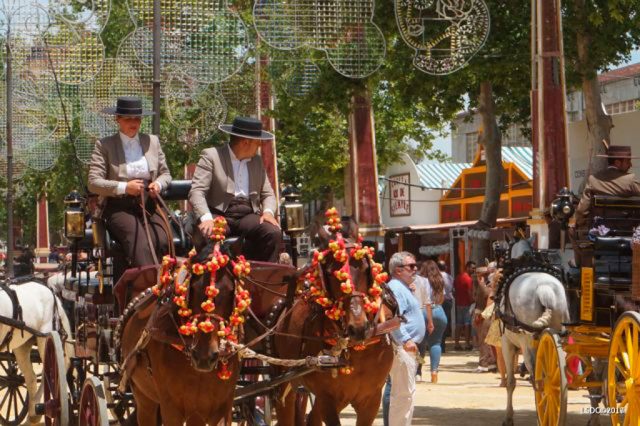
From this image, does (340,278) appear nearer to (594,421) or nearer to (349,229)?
(349,229)

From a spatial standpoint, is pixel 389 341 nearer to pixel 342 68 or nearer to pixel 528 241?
pixel 528 241

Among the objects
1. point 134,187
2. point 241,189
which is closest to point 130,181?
point 134,187

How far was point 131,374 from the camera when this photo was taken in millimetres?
10734

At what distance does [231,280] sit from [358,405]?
68.1 inches

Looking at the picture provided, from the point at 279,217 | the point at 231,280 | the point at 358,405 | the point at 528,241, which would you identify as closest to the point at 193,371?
the point at 231,280

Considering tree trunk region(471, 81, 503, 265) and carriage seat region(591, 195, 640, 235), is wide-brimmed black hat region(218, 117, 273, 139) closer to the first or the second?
carriage seat region(591, 195, 640, 235)

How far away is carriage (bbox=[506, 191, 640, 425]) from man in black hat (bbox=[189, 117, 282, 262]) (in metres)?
3.09

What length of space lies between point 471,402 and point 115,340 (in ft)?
31.0

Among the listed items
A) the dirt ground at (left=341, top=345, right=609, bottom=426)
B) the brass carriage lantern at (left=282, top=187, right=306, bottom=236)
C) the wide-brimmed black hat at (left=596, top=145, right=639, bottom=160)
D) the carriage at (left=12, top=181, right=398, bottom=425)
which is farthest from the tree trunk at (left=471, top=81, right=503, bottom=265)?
the brass carriage lantern at (left=282, top=187, right=306, bottom=236)

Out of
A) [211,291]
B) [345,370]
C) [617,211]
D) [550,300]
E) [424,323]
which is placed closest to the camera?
[211,291]

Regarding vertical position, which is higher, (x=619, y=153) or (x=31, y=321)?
(x=619, y=153)

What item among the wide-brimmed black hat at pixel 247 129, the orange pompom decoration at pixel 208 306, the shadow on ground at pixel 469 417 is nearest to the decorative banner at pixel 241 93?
the shadow on ground at pixel 469 417

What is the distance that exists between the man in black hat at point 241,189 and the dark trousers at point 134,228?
0.50 m

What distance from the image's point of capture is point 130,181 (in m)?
12.0
